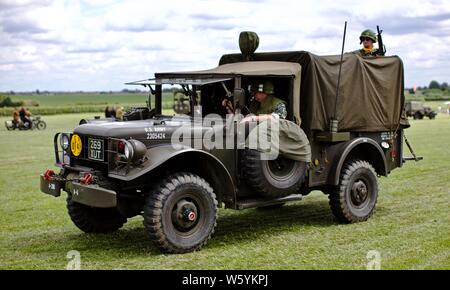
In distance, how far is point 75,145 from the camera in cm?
801

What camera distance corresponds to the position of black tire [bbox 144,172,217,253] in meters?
7.13

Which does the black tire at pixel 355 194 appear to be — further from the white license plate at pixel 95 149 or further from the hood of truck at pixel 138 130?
the white license plate at pixel 95 149

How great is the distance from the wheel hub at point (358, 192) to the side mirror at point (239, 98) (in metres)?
2.37

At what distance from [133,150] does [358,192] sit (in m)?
3.72

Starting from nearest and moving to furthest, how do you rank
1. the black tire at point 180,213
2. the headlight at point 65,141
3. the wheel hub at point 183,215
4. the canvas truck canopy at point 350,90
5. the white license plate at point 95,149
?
the black tire at point 180,213, the wheel hub at point 183,215, the white license plate at point 95,149, the headlight at point 65,141, the canvas truck canopy at point 350,90

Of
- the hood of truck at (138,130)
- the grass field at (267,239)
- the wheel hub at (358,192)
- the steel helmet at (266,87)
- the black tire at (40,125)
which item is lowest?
the black tire at (40,125)

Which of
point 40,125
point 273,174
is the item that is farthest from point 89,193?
point 40,125

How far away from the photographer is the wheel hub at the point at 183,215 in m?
7.30

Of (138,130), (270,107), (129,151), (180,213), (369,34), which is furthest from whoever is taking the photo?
(369,34)

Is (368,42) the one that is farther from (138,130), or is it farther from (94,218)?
(94,218)

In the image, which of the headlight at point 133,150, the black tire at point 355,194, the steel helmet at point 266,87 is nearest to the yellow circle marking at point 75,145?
the headlight at point 133,150

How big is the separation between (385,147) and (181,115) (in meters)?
3.43

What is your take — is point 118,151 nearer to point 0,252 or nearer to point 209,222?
point 209,222

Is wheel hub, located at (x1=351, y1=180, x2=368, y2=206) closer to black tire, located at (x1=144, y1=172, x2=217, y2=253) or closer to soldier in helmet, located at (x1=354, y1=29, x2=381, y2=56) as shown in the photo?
soldier in helmet, located at (x1=354, y1=29, x2=381, y2=56)
